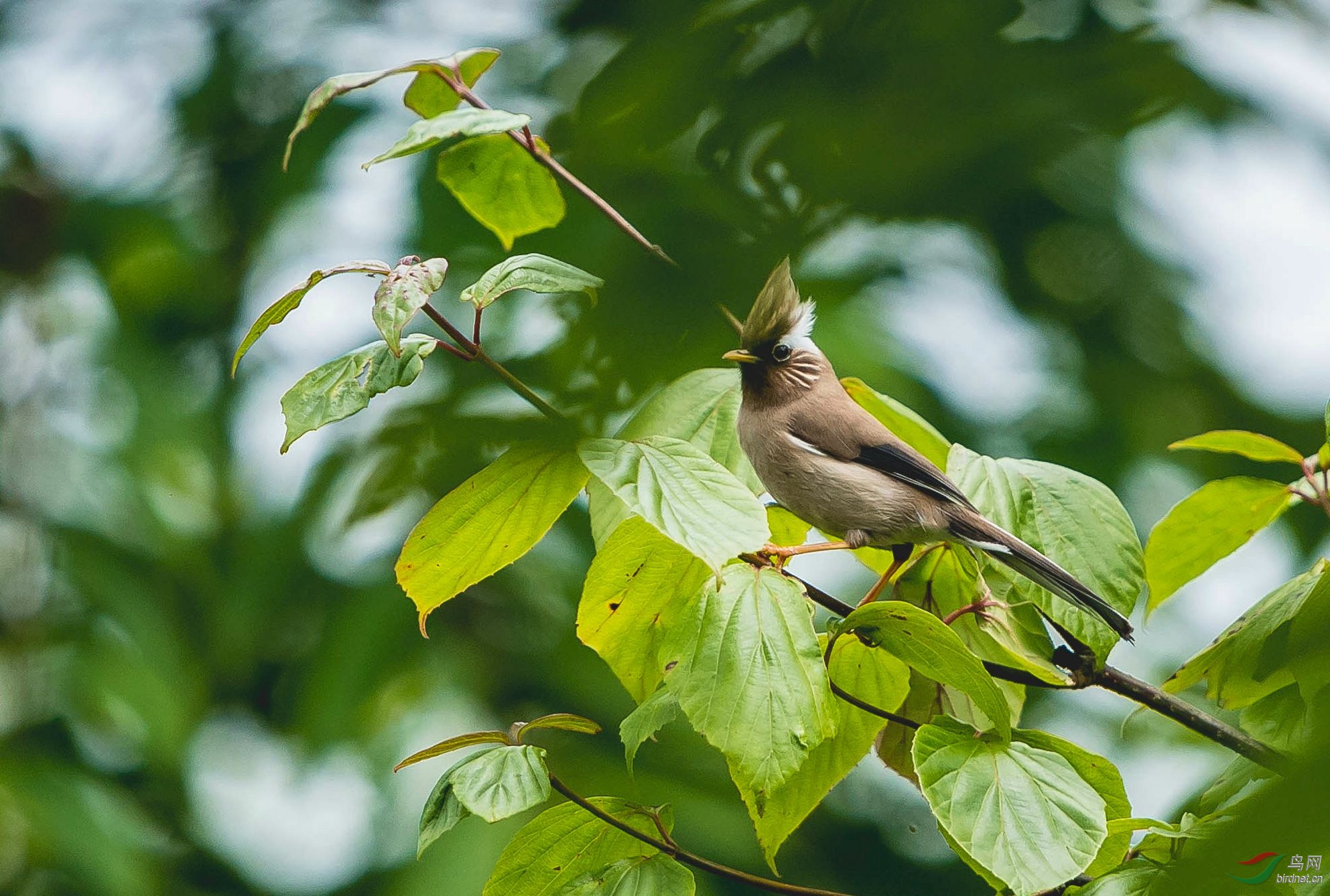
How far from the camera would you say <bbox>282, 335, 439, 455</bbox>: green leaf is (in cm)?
105

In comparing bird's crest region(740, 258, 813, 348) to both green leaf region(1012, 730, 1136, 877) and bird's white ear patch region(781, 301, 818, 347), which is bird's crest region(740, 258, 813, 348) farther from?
green leaf region(1012, 730, 1136, 877)

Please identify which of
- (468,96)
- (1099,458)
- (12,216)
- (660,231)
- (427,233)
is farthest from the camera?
(12,216)

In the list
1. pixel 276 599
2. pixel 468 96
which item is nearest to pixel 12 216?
pixel 276 599

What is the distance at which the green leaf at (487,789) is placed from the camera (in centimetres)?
102

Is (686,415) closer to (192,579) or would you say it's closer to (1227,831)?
(1227,831)

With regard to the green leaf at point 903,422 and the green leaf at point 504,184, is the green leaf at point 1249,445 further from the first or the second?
the green leaf at point 504,184

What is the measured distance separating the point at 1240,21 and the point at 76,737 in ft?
10.4

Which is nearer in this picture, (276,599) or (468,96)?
(468,96)

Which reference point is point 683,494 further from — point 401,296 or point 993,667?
point 993,667

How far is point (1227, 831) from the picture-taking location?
1.01 ft

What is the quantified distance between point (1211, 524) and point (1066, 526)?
0.24 m

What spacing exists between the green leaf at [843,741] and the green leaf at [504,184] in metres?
0.73

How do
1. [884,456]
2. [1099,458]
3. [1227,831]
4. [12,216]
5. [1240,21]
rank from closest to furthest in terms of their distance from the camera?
[1227,831]
[1240,21]
[884,456]
[1099,458]
[12,216]

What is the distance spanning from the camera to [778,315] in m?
1.86
